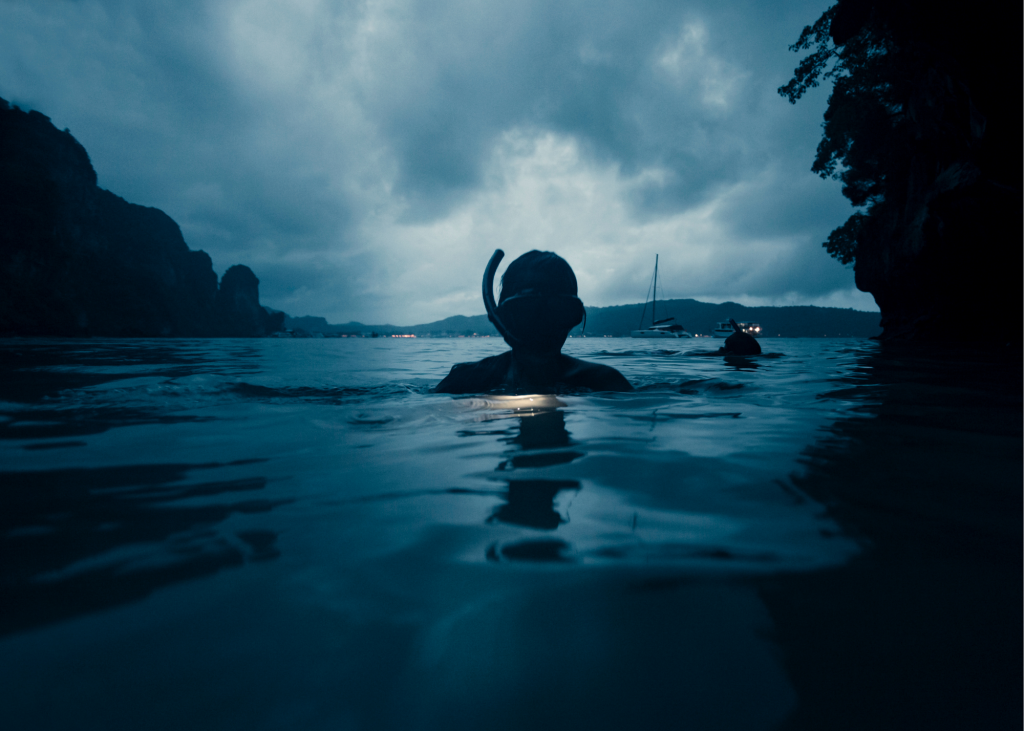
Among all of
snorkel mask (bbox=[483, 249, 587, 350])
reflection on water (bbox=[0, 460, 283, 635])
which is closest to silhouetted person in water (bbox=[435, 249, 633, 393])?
snorkel mask (bbox=[483, 249, 587, 350])

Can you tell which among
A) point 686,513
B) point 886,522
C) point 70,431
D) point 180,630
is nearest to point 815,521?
point 886,522

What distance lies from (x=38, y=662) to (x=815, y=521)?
1.81 m

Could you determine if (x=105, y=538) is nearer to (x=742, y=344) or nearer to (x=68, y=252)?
(x=742, y=344)

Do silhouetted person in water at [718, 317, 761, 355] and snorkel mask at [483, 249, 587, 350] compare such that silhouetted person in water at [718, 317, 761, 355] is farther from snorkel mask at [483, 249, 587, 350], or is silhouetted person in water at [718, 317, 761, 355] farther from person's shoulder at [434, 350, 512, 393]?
snorkel mask at [483, 249, 587, 350]

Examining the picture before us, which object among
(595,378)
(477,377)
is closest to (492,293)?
(477,377)

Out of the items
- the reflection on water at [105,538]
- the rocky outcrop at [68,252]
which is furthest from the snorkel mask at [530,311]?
the rocky outcrop at [68,252]

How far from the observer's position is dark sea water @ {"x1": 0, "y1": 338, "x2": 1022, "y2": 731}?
2.27 ft

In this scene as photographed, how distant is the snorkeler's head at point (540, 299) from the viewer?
3.55m

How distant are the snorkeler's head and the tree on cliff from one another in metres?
6.46

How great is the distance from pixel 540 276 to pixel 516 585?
2.85m

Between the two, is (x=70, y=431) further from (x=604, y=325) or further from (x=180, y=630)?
(x=604, y=325)

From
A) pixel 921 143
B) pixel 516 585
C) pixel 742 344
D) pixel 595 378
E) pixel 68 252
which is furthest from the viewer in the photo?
pixel 68 252

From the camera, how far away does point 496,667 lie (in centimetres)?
76

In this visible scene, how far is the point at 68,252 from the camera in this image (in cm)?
4959
